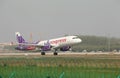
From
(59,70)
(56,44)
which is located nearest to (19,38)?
(56,44)

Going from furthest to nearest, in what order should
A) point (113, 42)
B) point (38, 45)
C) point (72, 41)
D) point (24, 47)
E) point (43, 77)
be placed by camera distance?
point (113, 42)
point (24, 47)
point (38, 45)
point (72, 41)
point (43, 77)

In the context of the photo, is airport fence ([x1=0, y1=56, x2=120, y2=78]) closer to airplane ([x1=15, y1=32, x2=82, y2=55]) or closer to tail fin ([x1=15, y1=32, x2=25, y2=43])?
airplane ([x1=15, y1=32, x2=82, y2=55])

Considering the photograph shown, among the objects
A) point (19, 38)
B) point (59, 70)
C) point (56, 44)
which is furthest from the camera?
point (19, 38)

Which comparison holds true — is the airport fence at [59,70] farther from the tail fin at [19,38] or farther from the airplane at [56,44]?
the tail fin at [19,38]

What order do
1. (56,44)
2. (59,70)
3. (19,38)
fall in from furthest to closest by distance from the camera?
(19,38)
(56,44)
(59,70)

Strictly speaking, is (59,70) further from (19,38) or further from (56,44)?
(19,38)

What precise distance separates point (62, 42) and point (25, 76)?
81.8 metres

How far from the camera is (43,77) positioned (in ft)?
109

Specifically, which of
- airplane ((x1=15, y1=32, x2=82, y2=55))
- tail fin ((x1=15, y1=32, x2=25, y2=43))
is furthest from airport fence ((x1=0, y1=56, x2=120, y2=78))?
tail fin ((x1=15, y1=32, x2=25, y2=43))

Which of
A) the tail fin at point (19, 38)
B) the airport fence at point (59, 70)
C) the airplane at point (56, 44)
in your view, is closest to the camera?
the airport fence at point (59, 70)

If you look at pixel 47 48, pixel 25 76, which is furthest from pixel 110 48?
pixel 25 76

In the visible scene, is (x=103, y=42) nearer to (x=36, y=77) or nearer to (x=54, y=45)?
(x=54, y=45)

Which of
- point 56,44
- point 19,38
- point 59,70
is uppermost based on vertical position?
point 19,38

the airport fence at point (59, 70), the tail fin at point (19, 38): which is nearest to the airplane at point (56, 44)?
the tail fin at point (19, 38)
